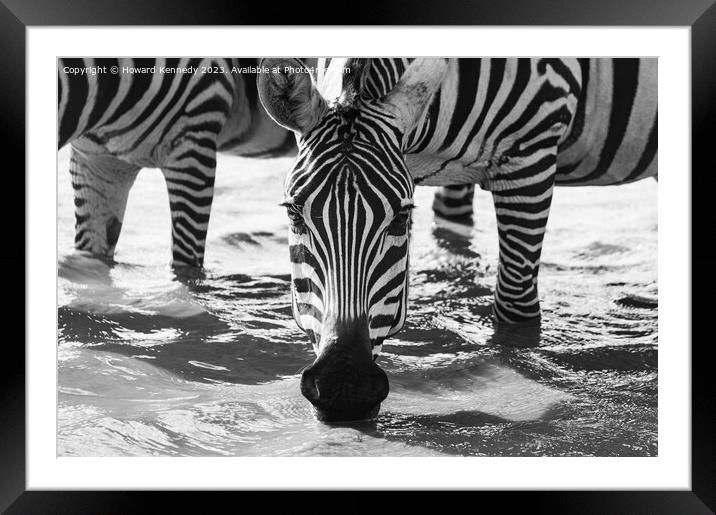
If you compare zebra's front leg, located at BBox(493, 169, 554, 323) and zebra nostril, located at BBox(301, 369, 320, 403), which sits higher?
zebra's front leg, located at BBox(493, 169, 554, 323)

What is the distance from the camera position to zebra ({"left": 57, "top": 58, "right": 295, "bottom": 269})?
25.2ft

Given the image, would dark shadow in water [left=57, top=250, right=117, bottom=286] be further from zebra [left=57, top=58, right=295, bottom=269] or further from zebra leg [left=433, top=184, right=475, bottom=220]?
zebra leg [left=433, top=184, right=475, bottom=220]

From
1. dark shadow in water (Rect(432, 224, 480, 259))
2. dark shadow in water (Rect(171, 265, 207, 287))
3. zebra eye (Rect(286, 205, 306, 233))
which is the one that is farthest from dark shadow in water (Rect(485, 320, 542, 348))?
dark shadow in water (Rect(432, 224, 480, 259))

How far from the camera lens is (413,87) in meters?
5.28

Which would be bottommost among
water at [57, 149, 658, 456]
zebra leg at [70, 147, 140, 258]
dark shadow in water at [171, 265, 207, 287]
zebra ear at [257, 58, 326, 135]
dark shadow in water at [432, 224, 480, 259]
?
water at [57, 149, 658, 456]

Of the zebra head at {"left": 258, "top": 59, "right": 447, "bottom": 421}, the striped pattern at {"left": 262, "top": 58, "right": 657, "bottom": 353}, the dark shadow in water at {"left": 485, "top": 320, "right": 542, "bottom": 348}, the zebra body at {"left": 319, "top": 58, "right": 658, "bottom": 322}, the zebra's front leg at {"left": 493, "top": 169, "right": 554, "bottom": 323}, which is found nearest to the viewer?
the zebra head at {"left": 258, "top": 59, "right": 447, "bottom": 421}

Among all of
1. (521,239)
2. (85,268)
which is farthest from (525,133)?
(85,268)

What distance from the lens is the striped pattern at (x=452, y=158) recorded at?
493cm

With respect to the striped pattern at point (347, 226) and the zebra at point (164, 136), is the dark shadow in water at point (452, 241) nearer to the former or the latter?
the zebra at point (164, 136)

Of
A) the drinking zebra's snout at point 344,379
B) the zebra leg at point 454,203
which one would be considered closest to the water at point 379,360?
the zebra leg at point 454,203

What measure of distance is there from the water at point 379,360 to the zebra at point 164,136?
1.10ft

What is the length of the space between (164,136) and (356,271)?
3.65 meters
